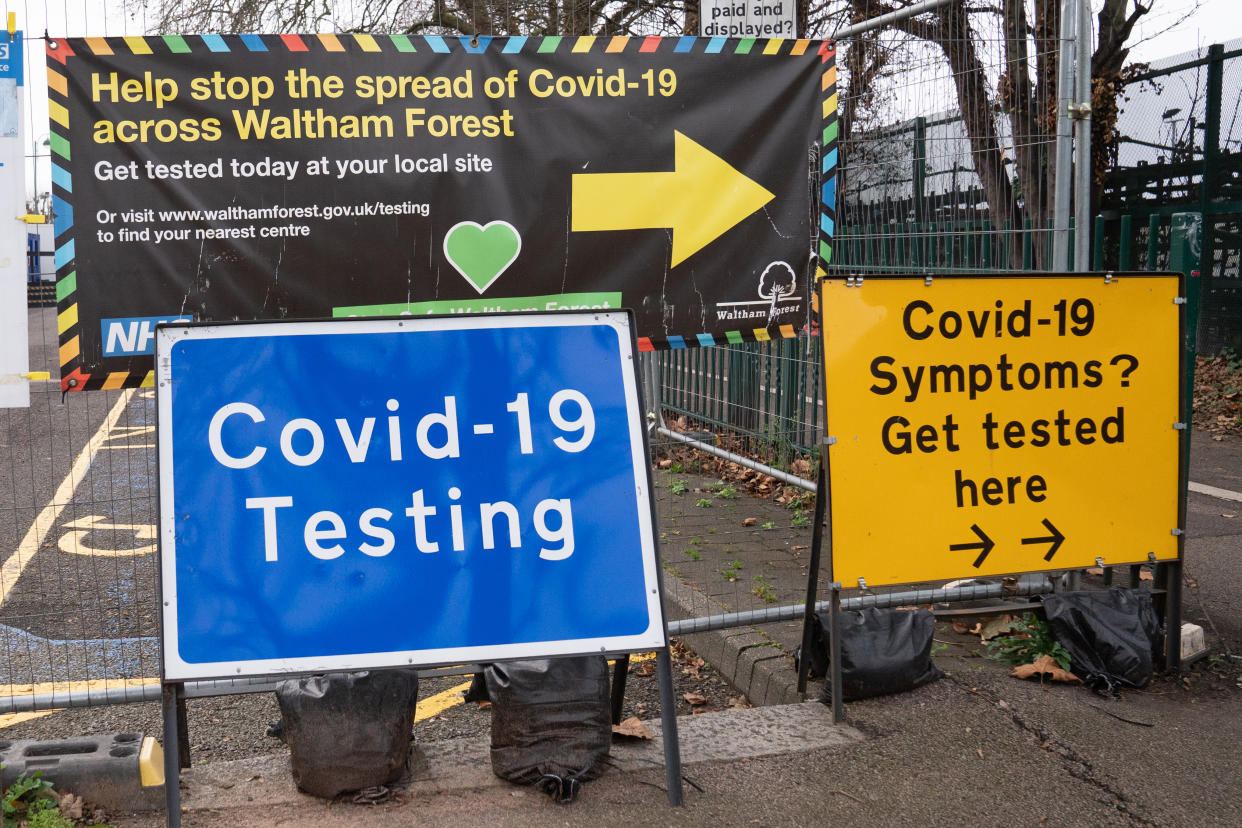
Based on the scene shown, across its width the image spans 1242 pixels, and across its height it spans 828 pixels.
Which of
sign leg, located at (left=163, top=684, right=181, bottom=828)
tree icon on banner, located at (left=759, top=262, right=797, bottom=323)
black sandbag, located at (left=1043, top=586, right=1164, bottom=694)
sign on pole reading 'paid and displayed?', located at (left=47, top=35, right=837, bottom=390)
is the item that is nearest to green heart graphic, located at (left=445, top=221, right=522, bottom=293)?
sign on pole reading 'paid and displayed?', located at (left=47, top=35, right=837, bottom=390)

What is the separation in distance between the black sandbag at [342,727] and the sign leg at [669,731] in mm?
752

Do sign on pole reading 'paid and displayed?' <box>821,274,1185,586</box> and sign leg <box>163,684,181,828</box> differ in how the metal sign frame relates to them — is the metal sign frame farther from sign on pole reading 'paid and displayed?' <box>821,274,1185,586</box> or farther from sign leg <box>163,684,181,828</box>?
sign on pole reading 'paid and displayed?' <box>821,274,1185,586</box>

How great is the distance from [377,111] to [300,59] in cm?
33

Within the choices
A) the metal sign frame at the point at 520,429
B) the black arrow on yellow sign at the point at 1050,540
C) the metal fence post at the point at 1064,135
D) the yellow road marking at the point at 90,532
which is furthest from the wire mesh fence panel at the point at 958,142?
the yellow road marking at the point at 90,532

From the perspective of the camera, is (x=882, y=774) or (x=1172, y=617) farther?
(x=1172, y=617)

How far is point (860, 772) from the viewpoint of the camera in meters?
3.68

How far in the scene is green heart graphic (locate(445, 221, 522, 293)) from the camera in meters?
4.62

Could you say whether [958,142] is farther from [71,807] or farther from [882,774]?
[71,807]

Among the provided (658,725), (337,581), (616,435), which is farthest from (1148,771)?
(337,581)

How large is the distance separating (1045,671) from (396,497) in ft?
8.44

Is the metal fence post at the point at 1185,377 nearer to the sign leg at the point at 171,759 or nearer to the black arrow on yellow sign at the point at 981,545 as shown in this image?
the black arrow on yellow sign at the point at 981,545

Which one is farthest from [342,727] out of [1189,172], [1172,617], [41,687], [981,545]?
[1189,172]

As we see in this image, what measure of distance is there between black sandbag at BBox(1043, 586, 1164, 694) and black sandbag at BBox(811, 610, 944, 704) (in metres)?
0.53

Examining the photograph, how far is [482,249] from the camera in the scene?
4652 mm
